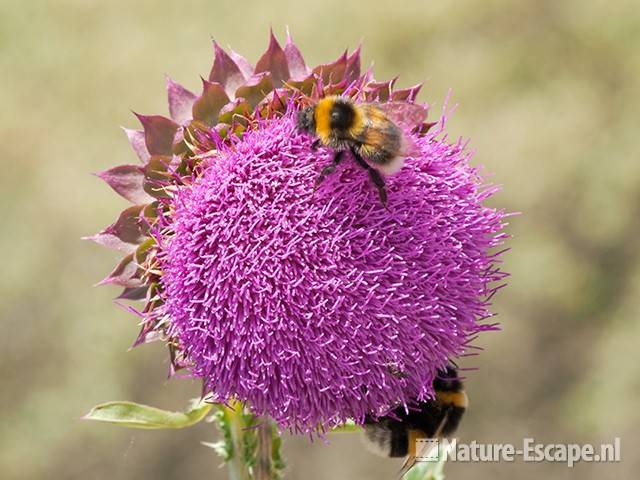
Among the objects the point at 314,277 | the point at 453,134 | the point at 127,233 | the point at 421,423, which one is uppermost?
the point at 453,134

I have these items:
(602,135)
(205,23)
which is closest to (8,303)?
(205,23)

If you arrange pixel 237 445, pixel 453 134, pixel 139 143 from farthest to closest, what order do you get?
pixel 453 134, pixel 237 445, pixel 139 143

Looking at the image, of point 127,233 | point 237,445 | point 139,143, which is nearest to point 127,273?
point 127,233

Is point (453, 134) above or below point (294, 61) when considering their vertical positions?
above

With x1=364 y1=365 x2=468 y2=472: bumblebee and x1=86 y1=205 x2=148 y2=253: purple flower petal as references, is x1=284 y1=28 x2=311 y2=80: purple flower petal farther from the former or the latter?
x1=364 y1=365 x2=468 y2=472: bumblebee

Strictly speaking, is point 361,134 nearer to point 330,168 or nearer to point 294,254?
point 330,168

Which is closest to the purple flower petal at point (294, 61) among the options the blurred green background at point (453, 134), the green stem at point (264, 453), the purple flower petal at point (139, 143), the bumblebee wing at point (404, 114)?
the bumblebee wing at point (404, 114)

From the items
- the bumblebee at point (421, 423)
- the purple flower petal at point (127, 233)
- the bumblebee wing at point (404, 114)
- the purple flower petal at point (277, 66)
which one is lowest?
the bumblebee at point (421, 423)

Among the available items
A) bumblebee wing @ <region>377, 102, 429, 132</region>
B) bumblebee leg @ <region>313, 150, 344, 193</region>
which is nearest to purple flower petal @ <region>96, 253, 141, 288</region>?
bumblebee leg @ <region>313, 150, 344, 193</region>

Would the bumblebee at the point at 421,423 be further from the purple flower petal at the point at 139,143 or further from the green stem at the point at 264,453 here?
the purple flower petal at the point at 139,143
